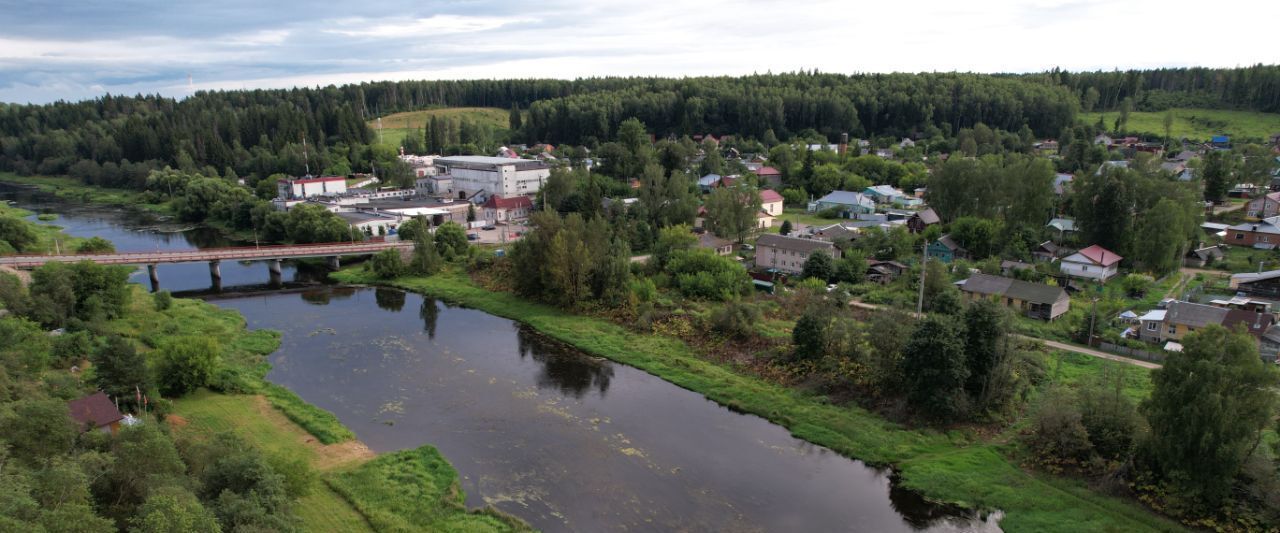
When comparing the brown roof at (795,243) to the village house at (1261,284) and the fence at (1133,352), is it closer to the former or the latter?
the fence at (1133,352)

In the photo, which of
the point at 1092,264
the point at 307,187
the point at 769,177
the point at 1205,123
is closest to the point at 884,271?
the point at 1092,264

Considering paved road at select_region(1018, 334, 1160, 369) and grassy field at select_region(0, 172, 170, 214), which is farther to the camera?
grassy field at select_region(0, 172, 170, 214)

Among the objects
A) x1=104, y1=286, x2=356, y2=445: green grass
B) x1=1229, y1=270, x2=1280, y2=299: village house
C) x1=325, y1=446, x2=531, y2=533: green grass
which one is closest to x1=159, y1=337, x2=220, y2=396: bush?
x1=104, y1=286, x2=356, y2=445: green grass

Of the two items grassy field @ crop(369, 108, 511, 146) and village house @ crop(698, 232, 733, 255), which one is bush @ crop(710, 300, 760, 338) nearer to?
village house @ crop(698, 232, 733, 255)

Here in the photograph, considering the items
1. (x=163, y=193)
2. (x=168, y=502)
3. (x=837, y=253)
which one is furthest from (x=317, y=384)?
(x=163, y=193)

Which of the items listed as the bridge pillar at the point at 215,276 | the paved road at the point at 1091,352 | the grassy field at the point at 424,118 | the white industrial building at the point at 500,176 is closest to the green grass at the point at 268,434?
the bridge pillar at the point at 215,276

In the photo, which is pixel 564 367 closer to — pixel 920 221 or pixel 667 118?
pixel 920 221

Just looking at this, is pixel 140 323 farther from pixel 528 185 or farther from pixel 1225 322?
pixel 1225 322
